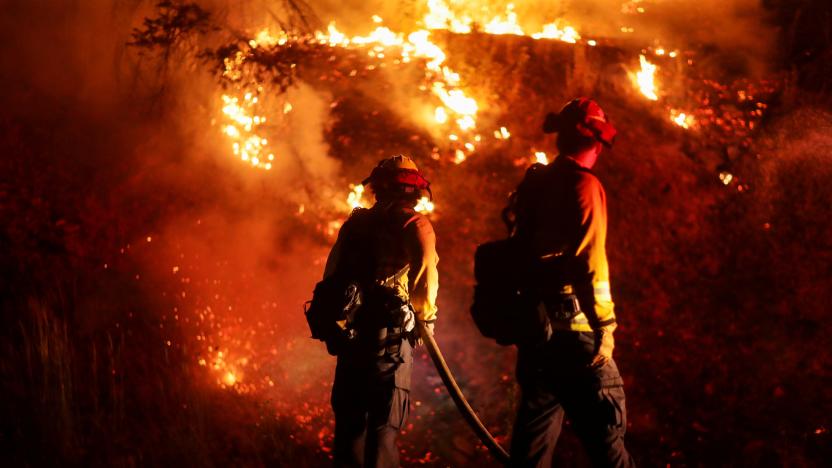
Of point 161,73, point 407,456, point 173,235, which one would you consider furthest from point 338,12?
point 407,456

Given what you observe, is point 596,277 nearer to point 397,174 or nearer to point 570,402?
point 570,402

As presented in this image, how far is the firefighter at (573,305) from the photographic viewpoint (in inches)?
106

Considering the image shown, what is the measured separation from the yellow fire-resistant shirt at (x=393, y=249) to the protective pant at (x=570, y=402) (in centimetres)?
86

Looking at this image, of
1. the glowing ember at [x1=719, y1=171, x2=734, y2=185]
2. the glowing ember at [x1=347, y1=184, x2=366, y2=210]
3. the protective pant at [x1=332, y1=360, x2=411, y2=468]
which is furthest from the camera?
the glowing ember at [x1=347, y1=184, x2=366, y2=210]

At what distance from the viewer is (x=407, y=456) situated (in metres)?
4.64

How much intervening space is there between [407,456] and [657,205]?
14.5 feet

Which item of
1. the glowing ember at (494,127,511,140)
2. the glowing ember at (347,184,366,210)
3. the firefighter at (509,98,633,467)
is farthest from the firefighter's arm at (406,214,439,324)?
the glowing ember at (494,127,511,140)

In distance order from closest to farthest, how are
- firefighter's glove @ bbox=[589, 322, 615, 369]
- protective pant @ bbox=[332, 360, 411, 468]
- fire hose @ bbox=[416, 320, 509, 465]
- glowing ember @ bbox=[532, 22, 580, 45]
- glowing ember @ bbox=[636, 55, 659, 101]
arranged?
1. firefighter's glove @ bbox=[589, 322, 615, 369]
2. protective pant @ bbox=[332, 360, 411, 468]
3. fire hose @ bbox=[416, 320, 509, 465]
4. glowing ember @ bbox=[636, 55, 659, 101]
5. glowing ember @ bbox=[532, 22, 580, 45]

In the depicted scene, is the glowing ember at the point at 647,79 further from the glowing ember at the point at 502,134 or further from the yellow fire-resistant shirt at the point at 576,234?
the yellow fire-resistant shirt at the point at 576,234

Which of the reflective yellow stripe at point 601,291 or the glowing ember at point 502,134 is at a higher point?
the glowing ember at point 502,134

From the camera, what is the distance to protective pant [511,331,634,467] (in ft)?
8.77

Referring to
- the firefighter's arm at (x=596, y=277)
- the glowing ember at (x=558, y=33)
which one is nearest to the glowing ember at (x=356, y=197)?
the glowing ember at (x=558, y=33)

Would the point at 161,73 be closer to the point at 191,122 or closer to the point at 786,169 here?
the point at 191,122

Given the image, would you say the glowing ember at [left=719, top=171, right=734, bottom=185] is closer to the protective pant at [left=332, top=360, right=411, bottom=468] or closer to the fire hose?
the fire hose
